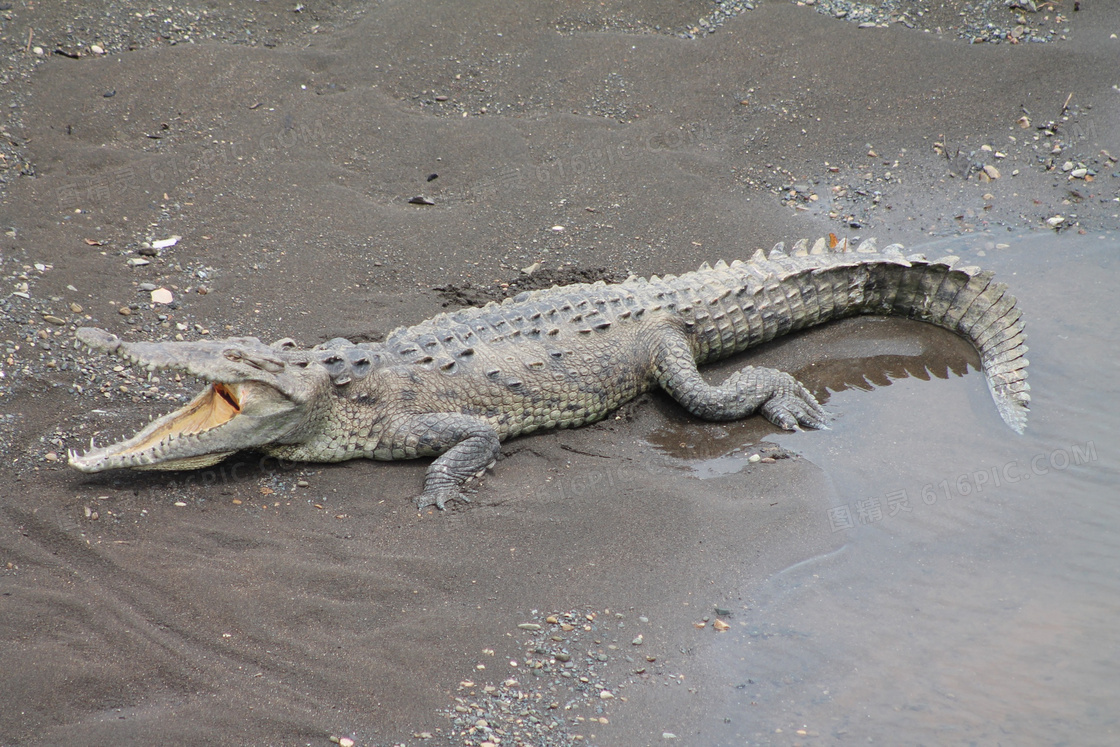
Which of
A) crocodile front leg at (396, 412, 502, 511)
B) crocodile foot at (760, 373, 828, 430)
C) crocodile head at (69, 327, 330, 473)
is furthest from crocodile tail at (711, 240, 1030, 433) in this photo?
crocodile head at (69, 327, 330, 473)

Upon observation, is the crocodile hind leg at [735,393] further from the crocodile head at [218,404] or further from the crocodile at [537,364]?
the crocodile head at [218,404]

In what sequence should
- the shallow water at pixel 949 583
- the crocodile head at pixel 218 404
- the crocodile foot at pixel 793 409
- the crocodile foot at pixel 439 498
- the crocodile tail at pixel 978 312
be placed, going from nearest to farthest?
the shallow water at pixel 949 583
the crocodile head at pixel 218 404
the crocodile foot at pixel 439 498
the crocodile foot at pixel 793 409
the crocodile tail at pixel 978 312

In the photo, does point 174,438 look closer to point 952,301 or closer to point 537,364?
point 537,364

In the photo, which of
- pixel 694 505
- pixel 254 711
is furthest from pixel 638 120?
pixel 254 711

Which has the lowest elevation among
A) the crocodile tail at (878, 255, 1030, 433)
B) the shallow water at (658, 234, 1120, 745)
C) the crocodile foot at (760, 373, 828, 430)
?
the shallow water at (658, 234, 1120, 745)

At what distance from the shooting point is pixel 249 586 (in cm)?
448

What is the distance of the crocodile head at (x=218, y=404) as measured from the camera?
4.84m

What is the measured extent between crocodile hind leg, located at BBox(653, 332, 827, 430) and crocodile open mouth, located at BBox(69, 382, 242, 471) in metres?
2.97

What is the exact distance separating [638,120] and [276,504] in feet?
19.8

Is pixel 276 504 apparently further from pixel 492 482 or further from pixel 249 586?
pixel 492 482

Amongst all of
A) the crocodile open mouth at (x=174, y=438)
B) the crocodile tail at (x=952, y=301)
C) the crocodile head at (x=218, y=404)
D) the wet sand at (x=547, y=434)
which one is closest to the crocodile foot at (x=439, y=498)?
the wet sand at (x=547, y=434)

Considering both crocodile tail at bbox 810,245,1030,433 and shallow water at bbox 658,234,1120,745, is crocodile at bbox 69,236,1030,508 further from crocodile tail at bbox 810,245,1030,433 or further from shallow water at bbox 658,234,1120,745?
shallow water at bbox 658,234,1120,745

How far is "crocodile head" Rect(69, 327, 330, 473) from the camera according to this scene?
4.84 m

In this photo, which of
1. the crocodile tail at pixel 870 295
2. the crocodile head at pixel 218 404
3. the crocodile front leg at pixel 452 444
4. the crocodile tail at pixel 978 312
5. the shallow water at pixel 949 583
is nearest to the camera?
the shallow water at pixel 949 583
